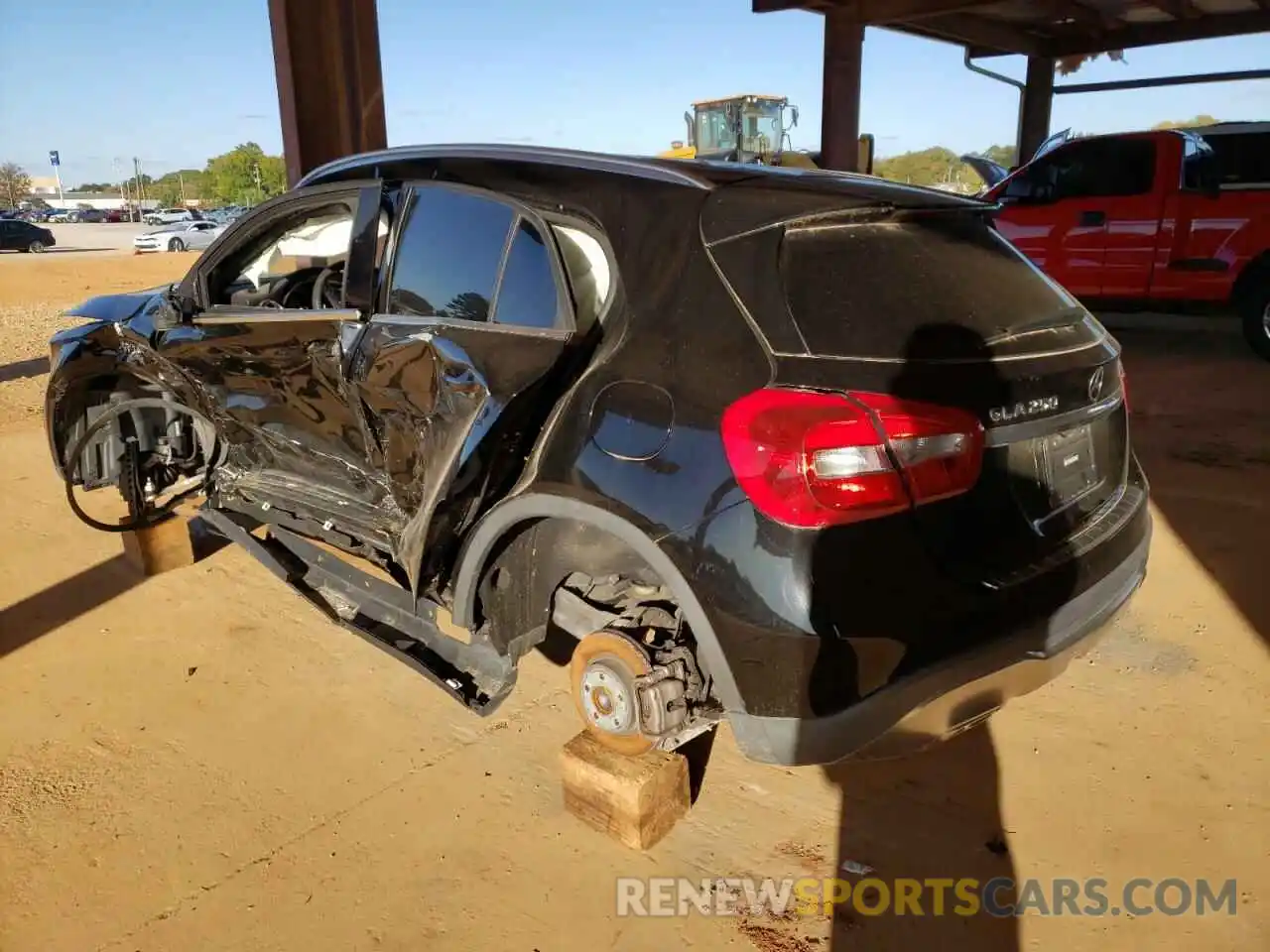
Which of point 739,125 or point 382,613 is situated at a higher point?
point 739,125

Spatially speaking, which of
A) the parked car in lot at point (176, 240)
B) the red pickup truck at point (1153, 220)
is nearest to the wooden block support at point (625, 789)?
the red pickup truck at point (1153, 220)

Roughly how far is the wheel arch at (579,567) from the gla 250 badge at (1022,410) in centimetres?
82

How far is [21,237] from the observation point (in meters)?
34.3

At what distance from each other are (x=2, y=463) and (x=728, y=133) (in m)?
16.9

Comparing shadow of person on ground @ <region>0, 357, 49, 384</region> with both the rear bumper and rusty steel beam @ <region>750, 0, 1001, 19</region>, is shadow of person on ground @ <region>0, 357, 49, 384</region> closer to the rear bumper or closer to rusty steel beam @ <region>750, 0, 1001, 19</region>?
rusty steel beam @ <region>750, 0, 1001, 19</region>

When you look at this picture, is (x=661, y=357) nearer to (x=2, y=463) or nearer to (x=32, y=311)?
(x=2, y=463)

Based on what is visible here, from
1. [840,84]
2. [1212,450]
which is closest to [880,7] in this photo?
[840,84]

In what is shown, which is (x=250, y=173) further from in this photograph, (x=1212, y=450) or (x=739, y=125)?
(x=1212, y=450)

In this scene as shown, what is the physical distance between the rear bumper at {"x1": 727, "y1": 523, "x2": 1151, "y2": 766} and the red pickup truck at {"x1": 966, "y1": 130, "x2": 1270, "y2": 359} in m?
6.55

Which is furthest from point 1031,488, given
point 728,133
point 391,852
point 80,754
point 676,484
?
point 728,133

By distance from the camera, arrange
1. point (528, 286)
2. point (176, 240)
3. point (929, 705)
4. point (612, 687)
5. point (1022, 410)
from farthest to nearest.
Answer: point (176, 240), point (528, 286), point (612, 687), point (1022, 410), point (929, 705)

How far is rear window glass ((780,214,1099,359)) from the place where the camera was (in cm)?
213

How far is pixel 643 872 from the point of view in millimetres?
2455

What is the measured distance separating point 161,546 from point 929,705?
3.76m
